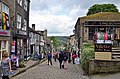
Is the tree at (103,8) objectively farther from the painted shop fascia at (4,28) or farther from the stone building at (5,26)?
the painted shop fascia at (4,28)

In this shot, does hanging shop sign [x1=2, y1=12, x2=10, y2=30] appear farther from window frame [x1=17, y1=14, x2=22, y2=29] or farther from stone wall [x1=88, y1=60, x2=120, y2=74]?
stone wall [x1=88, y1=60, x2=120, y2=74]

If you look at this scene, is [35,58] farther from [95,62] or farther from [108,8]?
[108,8]

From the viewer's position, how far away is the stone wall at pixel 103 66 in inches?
656

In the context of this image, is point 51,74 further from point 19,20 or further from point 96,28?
point 96,28

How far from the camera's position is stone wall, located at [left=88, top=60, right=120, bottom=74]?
54.7 ft

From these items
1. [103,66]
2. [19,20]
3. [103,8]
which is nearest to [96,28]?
[19,20]

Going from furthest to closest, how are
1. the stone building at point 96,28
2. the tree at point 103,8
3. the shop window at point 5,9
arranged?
the tree at point 103,8, the stone building at point 96,28, the shop window at point 5,9

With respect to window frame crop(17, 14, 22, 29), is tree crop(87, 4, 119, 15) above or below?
above

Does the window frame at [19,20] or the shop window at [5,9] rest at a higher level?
the shop window at [5,9]

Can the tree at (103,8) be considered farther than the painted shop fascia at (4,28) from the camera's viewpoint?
Yes

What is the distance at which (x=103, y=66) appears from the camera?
16891mm

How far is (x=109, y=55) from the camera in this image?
17.3 metres

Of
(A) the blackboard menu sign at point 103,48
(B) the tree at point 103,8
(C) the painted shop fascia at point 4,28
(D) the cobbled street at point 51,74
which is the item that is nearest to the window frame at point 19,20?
(C) the painted shop fascia at point 4,28

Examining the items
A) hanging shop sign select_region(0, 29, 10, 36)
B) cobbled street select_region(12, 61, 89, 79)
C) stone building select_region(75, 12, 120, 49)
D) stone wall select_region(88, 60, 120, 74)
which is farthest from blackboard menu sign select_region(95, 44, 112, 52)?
hanging shop sign select_region(0, 29, 10, 36)
